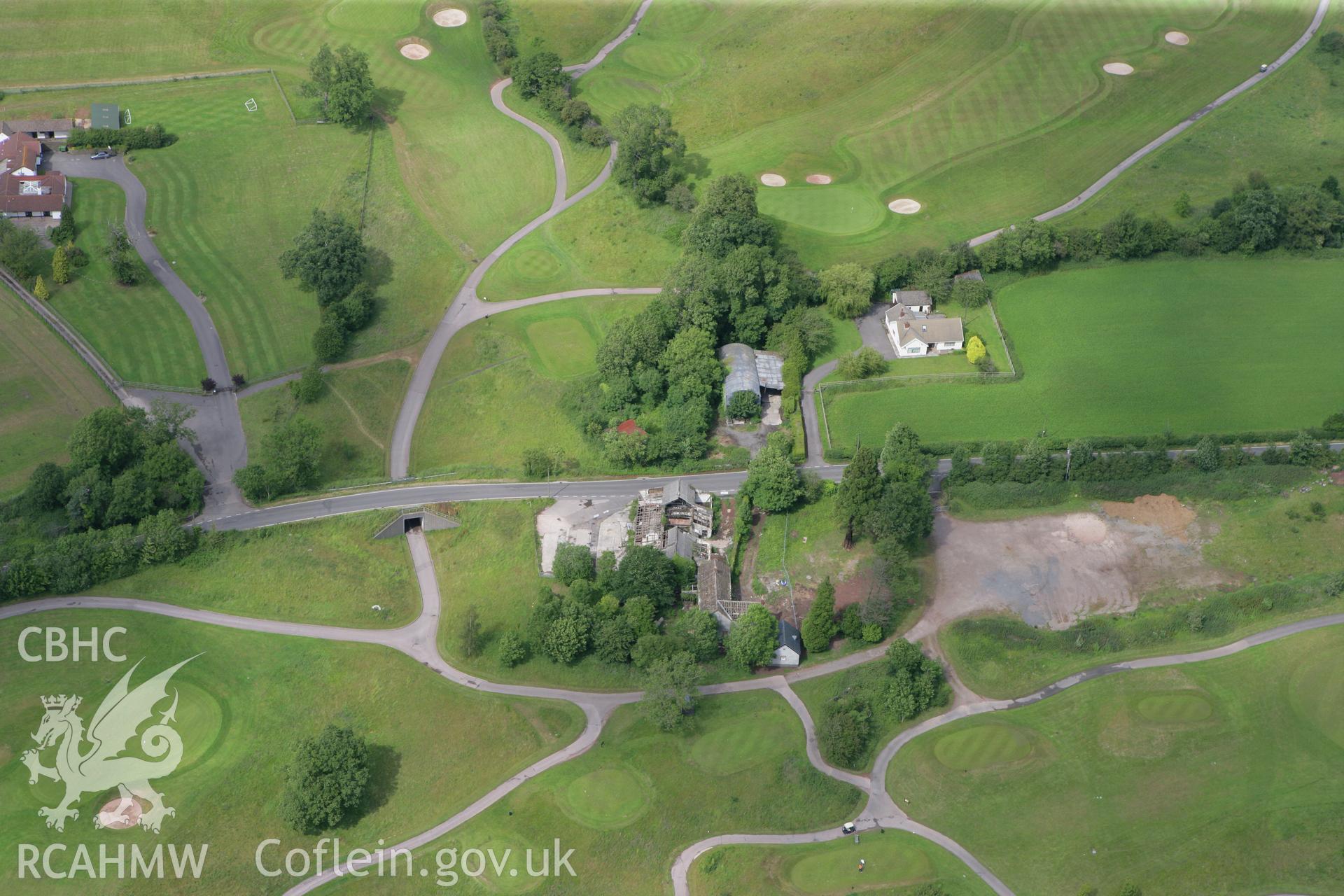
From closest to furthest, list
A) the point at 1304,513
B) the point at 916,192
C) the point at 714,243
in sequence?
the point at 1304,513 < the point at 714,243 < the point at 916,192

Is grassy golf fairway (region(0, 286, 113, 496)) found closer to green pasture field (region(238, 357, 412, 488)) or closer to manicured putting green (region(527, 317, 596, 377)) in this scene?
green pasture field (region(238, 357, 412, 488))

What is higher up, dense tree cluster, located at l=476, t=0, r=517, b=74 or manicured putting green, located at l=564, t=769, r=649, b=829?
dense tree cluster, located at l=476, t=0, r=517, b=74

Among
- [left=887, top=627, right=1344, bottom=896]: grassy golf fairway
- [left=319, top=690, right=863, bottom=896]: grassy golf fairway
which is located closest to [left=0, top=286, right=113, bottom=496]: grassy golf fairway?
[left=319, top=690, right=863, bottom=896]: grassy golf fairway

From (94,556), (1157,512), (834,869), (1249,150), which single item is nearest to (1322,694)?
(1157,512)

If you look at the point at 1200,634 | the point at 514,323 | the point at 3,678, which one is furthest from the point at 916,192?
the point at 3,678

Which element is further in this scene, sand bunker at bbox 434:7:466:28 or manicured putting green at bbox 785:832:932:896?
sand bunker at bbox 434:7:466:28

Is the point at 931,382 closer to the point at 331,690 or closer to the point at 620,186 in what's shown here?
the point at 620,186

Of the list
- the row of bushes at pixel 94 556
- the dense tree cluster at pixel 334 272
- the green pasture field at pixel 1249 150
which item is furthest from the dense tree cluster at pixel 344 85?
the green pasture field at pixel 1249 150
